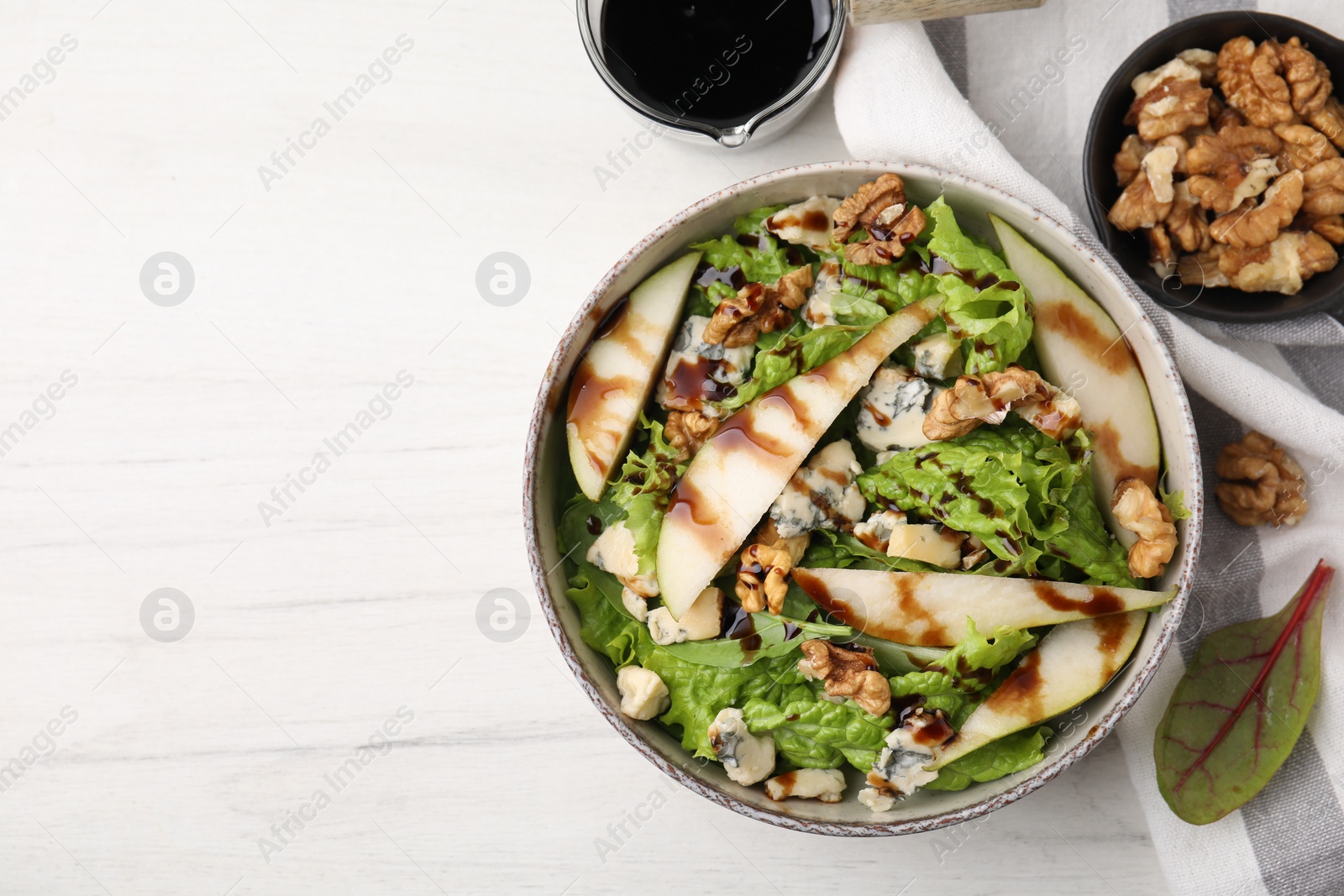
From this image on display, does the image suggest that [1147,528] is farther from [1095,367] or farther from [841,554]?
[841,554]

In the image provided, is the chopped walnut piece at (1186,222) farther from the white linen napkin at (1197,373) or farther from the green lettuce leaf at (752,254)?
the green lettuce leaf at (752,254)

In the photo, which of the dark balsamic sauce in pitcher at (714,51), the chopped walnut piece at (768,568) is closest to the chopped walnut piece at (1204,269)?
the dark balsamic sauce in pitcher at (714,51)

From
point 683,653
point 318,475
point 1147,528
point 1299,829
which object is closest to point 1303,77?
point 1147,528

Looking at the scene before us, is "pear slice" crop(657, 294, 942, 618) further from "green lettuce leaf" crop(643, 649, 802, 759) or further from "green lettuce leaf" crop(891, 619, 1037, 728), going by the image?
"green lettuce leaf" crop(891, 619, 1037, 728)

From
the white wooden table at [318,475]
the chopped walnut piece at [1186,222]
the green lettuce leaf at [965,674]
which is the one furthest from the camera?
the white wooden table at [318,475]

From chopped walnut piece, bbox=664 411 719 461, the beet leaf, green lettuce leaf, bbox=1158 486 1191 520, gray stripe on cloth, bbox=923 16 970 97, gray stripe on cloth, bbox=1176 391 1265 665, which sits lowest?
the beet leaf

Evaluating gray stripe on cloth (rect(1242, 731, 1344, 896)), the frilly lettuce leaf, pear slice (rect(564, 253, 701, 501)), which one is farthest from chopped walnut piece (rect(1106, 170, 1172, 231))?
gray stripe on cloth (rect(1242, 731, 1344, 896))

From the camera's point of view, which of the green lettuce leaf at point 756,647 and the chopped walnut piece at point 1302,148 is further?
the chopped walnut piece at point 1302,148
